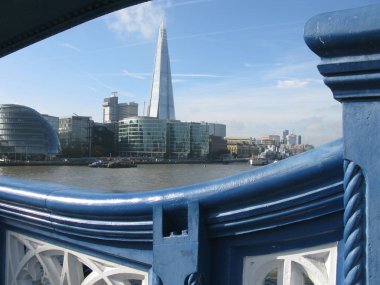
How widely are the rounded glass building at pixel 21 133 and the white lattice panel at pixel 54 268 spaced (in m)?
55.0

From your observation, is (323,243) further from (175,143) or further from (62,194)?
(175,143)

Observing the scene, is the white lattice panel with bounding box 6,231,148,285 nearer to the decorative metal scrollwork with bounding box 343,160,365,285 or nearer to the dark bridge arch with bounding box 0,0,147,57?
the decorative metal scrollwork with bounding box 343,160,365,285

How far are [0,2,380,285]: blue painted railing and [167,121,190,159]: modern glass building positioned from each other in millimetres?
67079

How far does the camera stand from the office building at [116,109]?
10906 centimetres

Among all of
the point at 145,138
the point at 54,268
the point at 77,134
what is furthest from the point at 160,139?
the point at 54,268

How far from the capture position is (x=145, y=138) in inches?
2633

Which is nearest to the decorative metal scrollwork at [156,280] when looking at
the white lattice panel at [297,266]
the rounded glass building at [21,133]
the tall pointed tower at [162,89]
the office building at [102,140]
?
the white lattice panel at [297,266]

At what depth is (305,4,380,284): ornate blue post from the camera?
0.69 metres

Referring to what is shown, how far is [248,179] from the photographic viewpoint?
2.93 feet

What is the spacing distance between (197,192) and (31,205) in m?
0.68

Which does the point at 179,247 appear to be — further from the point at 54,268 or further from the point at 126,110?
the point at 126,110

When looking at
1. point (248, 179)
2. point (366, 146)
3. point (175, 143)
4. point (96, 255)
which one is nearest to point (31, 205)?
point (96, 255)

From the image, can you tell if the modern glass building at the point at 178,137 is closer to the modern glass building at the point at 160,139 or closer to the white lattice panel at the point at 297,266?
the modern glass building at the point at 160,139

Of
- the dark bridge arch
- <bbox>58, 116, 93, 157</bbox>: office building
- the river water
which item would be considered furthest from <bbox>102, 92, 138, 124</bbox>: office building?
the dark bridge arch
